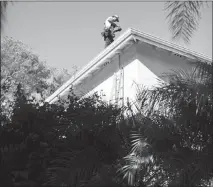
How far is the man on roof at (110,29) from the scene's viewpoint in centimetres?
1472

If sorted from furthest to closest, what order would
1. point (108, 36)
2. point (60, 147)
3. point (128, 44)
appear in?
1. point (108, 36)
2. point (128, 44)
3. point (60, 147)

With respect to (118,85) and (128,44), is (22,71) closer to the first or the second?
(118,85)

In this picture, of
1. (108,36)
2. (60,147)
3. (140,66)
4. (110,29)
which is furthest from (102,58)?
(60,147)

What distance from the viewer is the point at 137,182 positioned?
6.14 metres

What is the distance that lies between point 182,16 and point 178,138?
7.59 feet

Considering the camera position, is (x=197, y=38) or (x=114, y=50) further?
(x=114, y=50)

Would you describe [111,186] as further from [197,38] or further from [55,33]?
[55,33]

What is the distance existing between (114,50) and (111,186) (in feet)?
20.9

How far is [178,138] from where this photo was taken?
5945 millimetres

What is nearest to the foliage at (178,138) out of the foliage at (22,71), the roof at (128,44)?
the roof at (128,44)

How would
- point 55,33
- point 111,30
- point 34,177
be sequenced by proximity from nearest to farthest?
1. point 34,177
2. point 55,33
3. point 111,30

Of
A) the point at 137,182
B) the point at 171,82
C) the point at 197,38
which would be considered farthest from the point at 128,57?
the point at 137,182

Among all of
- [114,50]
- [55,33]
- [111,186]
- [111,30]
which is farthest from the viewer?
[111,30]

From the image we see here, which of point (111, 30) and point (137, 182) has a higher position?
point (111, 30)
